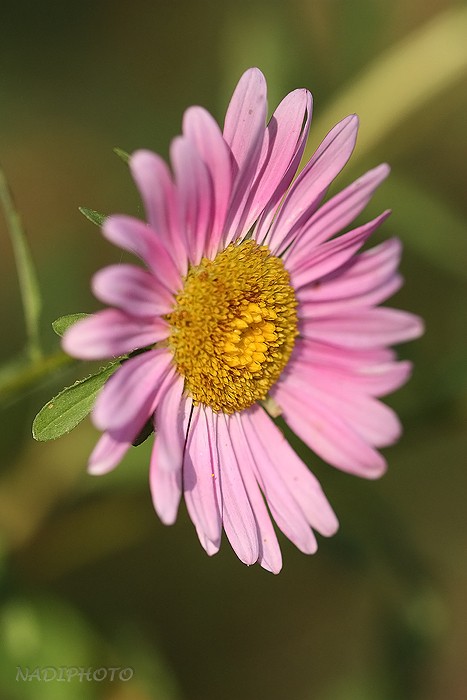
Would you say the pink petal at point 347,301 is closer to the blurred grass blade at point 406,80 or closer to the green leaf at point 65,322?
the green leaf at point 65,322

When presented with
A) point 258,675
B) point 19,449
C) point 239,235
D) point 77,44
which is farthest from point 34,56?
point 258,675

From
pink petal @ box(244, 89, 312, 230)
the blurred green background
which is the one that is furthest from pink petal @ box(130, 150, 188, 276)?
the blurred green background

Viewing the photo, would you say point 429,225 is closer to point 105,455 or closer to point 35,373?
point 35,373

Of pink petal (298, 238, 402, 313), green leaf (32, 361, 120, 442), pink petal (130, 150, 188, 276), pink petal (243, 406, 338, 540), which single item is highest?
pink petal (130, 150, 188, 276)

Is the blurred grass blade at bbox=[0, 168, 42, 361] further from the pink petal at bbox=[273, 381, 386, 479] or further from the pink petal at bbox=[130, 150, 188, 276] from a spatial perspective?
the pink petal at bbox=[273, 381, 386, 479]

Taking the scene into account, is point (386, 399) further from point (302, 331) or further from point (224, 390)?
point (224, 390)

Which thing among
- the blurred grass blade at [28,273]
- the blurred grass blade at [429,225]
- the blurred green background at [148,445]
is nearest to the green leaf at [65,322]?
the blurred grass blade at [28,273]
